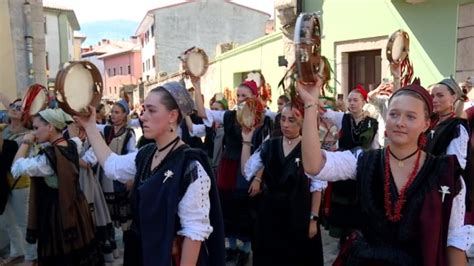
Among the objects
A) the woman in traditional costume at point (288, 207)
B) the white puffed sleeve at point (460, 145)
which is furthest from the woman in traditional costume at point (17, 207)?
the white puffed sleeve at point (460, 145)

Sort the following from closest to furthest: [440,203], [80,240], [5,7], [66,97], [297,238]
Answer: [440,203] → [66,97] → [297,238] → [80,240] → [5,7]

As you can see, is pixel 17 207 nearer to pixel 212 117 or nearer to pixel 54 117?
pixel 54 117

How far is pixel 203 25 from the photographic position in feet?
115

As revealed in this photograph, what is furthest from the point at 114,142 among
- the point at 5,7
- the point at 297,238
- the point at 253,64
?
the point at 253,64

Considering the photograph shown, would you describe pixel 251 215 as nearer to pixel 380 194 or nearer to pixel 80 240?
pixel 80 240

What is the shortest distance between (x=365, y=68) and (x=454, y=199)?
27.2 ft

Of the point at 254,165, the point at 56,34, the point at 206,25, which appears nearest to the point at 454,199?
the point at 254,165

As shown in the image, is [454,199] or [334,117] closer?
[454,199]

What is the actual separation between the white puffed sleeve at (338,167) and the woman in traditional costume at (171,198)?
62 centimetres

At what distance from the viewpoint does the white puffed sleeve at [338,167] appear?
2322 millimetres

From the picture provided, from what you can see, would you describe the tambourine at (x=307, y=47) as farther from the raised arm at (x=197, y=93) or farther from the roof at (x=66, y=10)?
the roof at (x=66, y=10)

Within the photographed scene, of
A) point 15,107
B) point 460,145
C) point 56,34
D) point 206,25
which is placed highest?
point 206,25

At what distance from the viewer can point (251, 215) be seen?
487cm

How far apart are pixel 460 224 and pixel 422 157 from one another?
1.20 ft
